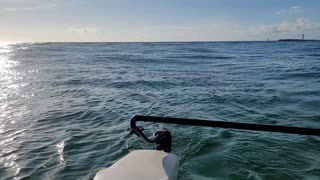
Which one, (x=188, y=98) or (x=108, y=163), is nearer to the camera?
(x=108, y=163)

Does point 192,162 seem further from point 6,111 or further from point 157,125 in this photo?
point 6,111

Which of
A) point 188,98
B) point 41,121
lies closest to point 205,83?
point 188,98

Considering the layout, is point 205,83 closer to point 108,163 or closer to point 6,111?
point 6,111

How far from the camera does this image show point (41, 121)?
11.9 meters

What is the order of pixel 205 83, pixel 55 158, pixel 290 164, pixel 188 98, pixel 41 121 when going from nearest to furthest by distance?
1. pixel 290 164
2. pixel 55 158
3. pixel 41 121
4. pixel 188 98
5. pixel 205 83

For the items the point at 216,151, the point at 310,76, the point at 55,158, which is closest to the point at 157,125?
the point at 216,151

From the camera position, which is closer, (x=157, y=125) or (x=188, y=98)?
(x=157, y=125)

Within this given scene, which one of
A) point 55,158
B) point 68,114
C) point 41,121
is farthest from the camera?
point 68,114

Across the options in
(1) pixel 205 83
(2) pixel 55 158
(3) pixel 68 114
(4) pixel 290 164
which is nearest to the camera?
(4) pixel 290 164

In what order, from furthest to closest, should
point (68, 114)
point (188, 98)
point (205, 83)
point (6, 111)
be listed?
1. point (205, 83)
2. point (188, 98)
3. point (6, 111)
4. point (68, 114)

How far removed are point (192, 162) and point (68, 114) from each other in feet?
22.5

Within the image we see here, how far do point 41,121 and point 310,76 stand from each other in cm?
1851

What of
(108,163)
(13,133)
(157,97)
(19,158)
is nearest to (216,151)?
(108,163)

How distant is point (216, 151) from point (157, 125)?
300cm
